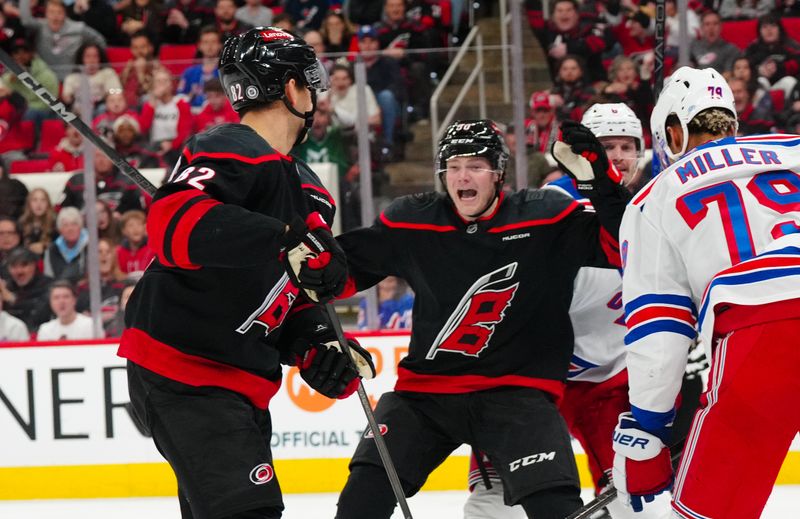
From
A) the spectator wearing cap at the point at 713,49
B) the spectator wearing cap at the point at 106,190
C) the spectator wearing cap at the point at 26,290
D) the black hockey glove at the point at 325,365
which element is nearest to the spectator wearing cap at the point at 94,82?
the spectator wearing cap at the point at 106,190

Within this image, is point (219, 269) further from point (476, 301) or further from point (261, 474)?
point (476, 301)

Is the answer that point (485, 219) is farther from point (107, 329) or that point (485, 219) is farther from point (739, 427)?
point (107, 329)

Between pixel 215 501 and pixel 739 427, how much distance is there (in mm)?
997

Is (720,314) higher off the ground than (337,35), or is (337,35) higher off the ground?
(337,35)

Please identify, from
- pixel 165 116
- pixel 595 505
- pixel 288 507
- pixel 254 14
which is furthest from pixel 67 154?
pixel 595 505

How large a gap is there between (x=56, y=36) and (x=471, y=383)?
5447mm

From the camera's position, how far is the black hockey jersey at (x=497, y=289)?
3057 millimetres

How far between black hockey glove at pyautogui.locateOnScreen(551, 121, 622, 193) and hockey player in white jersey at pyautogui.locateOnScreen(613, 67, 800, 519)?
46 cm

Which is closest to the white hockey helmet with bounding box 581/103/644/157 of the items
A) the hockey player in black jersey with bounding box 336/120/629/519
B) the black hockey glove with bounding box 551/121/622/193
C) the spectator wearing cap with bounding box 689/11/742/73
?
the hockey player in black jersey with bounding box 336/120/629/519

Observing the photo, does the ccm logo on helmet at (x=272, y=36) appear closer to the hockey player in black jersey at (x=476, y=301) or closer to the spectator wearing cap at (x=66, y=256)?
the hockey player in black jersey at (x=476, y=301)

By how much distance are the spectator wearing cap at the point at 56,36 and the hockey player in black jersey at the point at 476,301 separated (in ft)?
16.3

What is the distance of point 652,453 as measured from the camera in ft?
7.90

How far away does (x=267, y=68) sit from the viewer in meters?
2.62

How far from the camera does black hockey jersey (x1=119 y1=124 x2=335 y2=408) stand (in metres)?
2.32
